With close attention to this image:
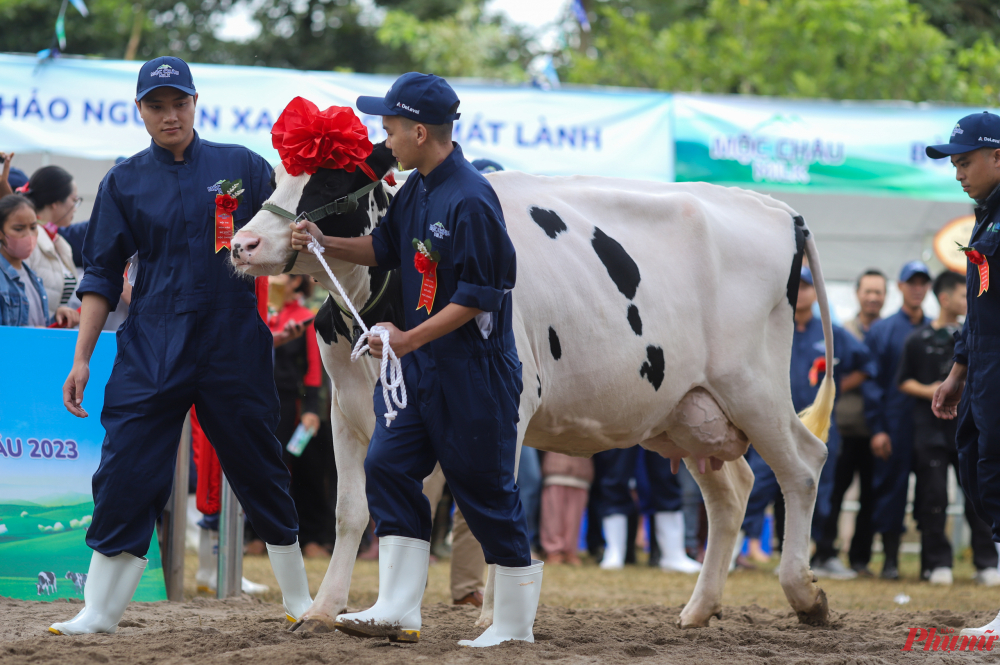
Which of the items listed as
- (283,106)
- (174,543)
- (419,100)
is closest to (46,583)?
(174,543)

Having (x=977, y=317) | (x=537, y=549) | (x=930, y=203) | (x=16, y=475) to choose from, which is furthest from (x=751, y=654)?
(x=930, y=203)

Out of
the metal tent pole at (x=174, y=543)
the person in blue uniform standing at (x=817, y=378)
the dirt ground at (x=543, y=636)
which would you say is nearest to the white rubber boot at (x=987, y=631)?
the dirt ground at (x=543, y=636)

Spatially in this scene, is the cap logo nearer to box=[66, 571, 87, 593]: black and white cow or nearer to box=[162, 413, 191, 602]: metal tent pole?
box=[162, 413, 191, 602]: metal tent pole

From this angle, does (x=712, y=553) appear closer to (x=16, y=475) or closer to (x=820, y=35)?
(x=16, y=475)

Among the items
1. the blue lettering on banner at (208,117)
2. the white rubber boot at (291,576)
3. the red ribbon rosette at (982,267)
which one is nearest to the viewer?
the white rubber boot at (291,576)

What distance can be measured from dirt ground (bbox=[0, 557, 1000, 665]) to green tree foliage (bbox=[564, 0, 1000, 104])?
12.5 meters

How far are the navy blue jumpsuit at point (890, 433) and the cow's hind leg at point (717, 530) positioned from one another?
12.2ft

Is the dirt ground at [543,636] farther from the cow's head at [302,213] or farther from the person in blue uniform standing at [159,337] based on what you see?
the cow's head at [302,213]

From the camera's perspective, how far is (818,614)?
5.49 meters

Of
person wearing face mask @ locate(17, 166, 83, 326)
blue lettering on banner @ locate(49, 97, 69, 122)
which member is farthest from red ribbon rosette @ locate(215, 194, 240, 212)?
blue lettering on banner @ locate(49, 97, 69, 122)

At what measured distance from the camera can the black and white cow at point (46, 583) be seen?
5613mm

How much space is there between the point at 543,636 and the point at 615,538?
507 centimetres

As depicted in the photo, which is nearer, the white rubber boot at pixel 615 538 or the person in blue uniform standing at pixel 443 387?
the person in blue uniform standing at pixel 443 387

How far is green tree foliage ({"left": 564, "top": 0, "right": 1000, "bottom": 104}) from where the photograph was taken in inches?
711
